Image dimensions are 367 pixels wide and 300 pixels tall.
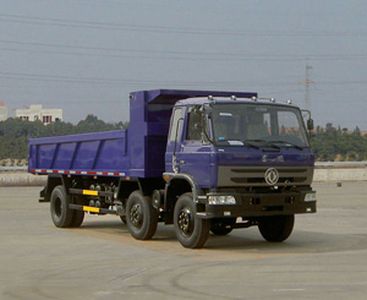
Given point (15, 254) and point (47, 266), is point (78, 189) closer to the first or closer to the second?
point (15, 254)

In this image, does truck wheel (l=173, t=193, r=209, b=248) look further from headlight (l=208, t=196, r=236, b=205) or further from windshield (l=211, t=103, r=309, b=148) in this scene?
windshield (l=211, t=103, r=309, b=148)

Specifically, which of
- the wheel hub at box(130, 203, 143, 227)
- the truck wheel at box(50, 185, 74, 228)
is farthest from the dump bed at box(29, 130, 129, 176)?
the wheel hub at box(130, 203, 143, 227)

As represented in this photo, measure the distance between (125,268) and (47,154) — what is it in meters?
8.49

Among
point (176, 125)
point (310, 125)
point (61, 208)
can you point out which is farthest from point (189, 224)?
point (61, 208)

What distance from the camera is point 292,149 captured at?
13953 millimetres

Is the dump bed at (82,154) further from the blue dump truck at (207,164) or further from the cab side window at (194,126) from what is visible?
the cab side window at (194,126)

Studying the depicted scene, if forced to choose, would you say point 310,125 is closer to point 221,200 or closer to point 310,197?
point 310,197

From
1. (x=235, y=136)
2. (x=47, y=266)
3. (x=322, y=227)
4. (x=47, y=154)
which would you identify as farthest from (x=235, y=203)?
(x=47, y=154)

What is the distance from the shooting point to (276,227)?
15.5 metres

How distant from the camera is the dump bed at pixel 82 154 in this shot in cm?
1589

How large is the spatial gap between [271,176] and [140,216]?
3.20 m

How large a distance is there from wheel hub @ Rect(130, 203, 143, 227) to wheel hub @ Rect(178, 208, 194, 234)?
145 centimetres

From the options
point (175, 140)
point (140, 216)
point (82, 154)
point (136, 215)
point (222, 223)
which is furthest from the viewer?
point (82, 154)

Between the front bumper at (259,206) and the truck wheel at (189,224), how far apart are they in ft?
0.80
